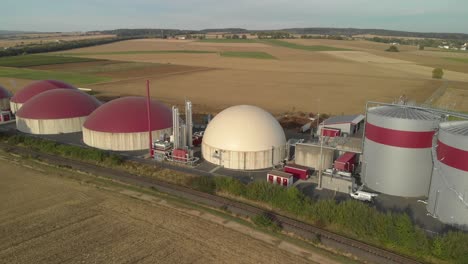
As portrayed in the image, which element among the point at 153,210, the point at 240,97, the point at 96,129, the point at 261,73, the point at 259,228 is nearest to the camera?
the point at 259,228

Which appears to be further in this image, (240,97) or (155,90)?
(155,90)

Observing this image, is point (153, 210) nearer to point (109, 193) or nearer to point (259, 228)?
point (109, 193)

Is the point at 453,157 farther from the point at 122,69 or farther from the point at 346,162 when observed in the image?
the point at 122,69

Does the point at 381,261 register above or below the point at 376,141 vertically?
below

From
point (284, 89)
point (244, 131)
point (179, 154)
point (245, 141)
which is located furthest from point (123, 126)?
point (284, 89)

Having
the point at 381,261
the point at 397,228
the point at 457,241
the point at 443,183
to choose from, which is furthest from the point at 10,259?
the point at 443,183

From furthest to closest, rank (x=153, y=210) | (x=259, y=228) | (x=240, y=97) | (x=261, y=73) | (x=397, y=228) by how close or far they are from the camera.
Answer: (x=261, y=73), (x=240, y=97), (x=153, y=210), (x=259, y=228), (x=397, y=228)
